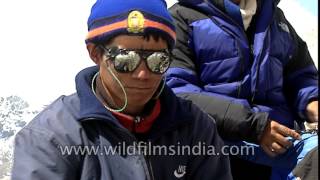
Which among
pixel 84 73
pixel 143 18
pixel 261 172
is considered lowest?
pixel 261 172

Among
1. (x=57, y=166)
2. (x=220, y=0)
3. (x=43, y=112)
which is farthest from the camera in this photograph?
(x=220, y=0)

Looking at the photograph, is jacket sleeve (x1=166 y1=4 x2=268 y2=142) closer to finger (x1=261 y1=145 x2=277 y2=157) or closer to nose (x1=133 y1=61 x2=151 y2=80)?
finger (x1=261 y1=145 x2=277 y2=157)

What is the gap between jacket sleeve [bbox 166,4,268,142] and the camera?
1.88 metres

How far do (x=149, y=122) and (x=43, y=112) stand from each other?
32 cm

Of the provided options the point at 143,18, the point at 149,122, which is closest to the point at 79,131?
the point at 149,122

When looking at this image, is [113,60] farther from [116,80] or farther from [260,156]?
[260,156]

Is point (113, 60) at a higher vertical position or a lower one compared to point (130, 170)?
higher

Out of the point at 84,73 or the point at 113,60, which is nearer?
the point at 113,60

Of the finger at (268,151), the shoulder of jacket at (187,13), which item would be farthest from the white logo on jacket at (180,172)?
the shoulder of jacket at (187,13)

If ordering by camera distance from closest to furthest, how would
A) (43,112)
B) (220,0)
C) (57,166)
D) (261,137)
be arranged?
1. (57,166)
2. (43,112)
3. (261,137)
4. (220,0)

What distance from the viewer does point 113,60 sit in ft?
4.78

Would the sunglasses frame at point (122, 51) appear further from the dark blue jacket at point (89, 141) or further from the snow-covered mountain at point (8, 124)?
the snow-covered mountain at point (8, 124)

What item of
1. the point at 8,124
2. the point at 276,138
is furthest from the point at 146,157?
the point at 8,124

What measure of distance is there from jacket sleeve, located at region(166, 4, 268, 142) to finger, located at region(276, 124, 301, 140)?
6cm
